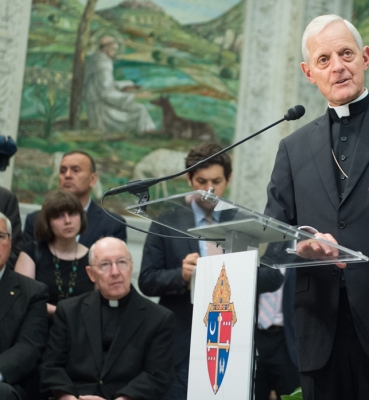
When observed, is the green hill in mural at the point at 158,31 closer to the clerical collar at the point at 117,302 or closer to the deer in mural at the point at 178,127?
the deer in mural at the point at 178,127

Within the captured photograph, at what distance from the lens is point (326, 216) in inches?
114

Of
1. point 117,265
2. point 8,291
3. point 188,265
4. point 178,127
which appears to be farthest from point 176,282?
point 178,127

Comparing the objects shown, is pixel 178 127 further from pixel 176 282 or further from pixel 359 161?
pixel 359 161

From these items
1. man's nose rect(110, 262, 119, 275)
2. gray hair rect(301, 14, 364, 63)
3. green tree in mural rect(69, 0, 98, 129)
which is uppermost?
green tree in mural rect(69, 0, 98, 129)

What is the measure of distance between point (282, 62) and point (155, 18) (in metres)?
1.50

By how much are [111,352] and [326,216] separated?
237 centimetres

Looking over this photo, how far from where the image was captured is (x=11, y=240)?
5293mm

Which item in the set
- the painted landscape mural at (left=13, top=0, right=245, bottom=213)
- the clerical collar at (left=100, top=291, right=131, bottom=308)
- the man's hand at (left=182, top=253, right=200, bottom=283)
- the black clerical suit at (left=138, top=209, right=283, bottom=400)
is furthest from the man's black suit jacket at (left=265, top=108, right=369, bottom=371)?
the painted landscape mural at (left=13, top=0, right=245, bottom=213)

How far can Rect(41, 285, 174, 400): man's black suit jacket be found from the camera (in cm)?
472

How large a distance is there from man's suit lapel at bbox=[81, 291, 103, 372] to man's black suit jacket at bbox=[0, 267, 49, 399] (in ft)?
0.90

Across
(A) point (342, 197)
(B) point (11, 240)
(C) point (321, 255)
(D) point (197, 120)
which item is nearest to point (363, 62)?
(A) point (342, 197)

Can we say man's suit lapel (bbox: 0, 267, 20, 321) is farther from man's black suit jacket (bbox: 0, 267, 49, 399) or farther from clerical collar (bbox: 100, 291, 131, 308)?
clerical collar (bbox: 100, 291, 131, 308)

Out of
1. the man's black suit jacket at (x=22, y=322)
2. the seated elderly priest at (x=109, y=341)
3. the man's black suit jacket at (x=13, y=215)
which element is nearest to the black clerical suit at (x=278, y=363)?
the seated elderly priest at (x=109, y=341)

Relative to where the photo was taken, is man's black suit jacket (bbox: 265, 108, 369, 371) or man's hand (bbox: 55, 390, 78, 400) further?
man's hand (bbox: 55, 390, 78, 400)
